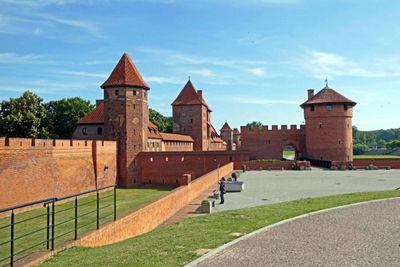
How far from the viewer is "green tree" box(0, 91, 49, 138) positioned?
124 feet

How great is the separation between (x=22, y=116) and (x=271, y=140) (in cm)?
2647

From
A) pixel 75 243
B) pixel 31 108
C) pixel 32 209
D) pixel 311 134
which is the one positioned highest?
pixel 31 108

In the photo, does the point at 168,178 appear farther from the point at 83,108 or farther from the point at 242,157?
the point at 83,108

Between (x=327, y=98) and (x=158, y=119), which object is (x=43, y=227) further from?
(x=158, y=119)

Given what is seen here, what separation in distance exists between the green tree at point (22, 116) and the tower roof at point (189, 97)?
77.6 feet

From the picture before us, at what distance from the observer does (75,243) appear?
283 inches

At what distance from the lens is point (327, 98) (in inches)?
1538

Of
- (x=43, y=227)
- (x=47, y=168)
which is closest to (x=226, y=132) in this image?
(x=47, y=168)

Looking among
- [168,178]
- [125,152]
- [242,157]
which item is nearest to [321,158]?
[242,157]

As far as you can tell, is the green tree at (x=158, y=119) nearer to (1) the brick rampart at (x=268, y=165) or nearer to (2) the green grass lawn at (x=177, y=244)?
(1) the brick rampart at (x=268, y=165)

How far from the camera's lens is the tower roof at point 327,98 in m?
38.5

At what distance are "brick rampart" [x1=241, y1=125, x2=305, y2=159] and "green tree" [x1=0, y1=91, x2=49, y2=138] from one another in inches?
877

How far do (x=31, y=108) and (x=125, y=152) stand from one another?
1166 centimetres

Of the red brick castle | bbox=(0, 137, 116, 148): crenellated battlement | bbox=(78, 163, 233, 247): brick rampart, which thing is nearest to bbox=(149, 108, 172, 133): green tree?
the red brick castle
